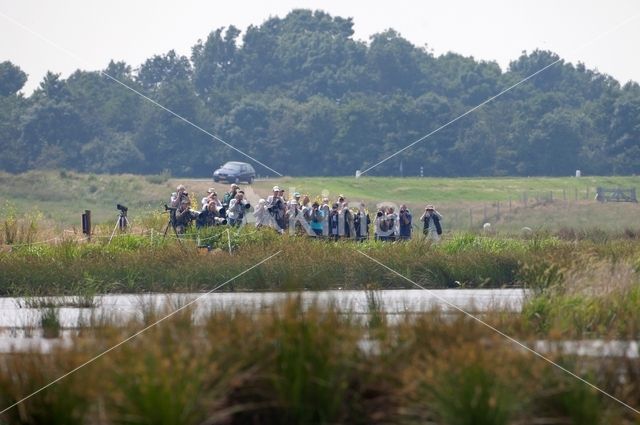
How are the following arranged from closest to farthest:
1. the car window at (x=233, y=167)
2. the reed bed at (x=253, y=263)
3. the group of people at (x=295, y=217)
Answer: the reed bed at (x=253, y=263)
the group of people at (x=295, y=217)
the car window at (x=233, y=167)

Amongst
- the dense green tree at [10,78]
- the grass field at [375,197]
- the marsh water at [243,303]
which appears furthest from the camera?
the dense green tree at [10,78]

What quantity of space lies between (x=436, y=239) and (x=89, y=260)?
9187 mm

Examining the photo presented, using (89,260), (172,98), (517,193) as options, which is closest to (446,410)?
(89,260)

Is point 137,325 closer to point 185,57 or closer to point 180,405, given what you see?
point 180,405

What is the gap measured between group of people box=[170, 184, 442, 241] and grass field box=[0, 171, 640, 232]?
22.2 metres

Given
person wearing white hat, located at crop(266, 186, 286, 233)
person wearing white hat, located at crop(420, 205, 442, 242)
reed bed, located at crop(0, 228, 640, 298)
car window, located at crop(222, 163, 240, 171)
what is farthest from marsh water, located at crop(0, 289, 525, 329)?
car window, located at crop(222, 163, 240, 171)

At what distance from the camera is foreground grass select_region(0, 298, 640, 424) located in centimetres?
1046

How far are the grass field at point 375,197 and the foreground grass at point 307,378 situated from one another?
151 ft

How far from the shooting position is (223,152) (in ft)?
277

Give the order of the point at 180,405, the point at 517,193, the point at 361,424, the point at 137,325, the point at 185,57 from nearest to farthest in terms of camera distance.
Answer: the point at 180,405 → the point at 361,424 → the point at 137,325 → the point at 517,193 → the point at 185,57

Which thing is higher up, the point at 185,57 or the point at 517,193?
the point at 185,57

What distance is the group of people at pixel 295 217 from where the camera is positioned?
32875 millimetres

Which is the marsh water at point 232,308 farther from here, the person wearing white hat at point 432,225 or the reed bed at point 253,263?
the person wearing white hat at point 432,225

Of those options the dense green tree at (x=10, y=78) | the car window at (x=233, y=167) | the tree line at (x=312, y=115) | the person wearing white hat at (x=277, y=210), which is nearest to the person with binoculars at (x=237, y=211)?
the person wearing white hat at (x=277, y=210)
